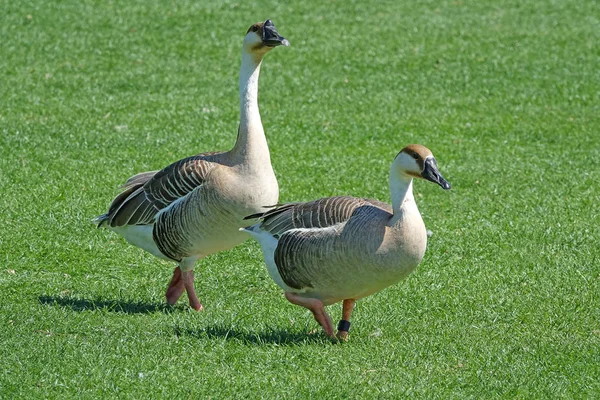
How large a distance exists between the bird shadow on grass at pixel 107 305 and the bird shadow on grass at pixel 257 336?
2.33 feet

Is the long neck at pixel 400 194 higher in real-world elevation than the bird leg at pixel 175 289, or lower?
higher

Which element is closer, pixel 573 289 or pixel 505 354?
pixel 505 354

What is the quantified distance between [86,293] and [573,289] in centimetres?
384

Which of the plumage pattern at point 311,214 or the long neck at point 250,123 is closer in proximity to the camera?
the plumage pattern at point 311,214

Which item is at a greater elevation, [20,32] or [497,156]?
[20,32]

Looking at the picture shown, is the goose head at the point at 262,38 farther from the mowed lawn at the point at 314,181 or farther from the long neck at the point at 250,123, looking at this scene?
the mowed lawn at the point at 314,181

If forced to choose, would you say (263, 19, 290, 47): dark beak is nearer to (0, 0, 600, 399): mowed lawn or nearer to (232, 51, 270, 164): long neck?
(232, 51, 270, 164): long neck

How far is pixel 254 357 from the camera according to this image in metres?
6.07

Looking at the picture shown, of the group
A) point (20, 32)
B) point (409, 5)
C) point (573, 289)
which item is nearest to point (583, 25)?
point (409, 5)

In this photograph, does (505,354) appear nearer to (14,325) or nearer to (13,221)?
(14,325)

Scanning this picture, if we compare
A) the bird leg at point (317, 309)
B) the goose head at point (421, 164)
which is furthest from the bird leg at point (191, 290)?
the goose head at point (421, 164)

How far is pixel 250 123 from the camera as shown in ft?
23.4

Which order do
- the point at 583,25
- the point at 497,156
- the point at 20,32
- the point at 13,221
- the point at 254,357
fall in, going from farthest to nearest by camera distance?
the point at 583,25 → the point at 20,32 → the point at 497,156 → the point at 13,221 → the point at 254,357

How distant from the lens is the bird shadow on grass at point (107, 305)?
7164 mm
